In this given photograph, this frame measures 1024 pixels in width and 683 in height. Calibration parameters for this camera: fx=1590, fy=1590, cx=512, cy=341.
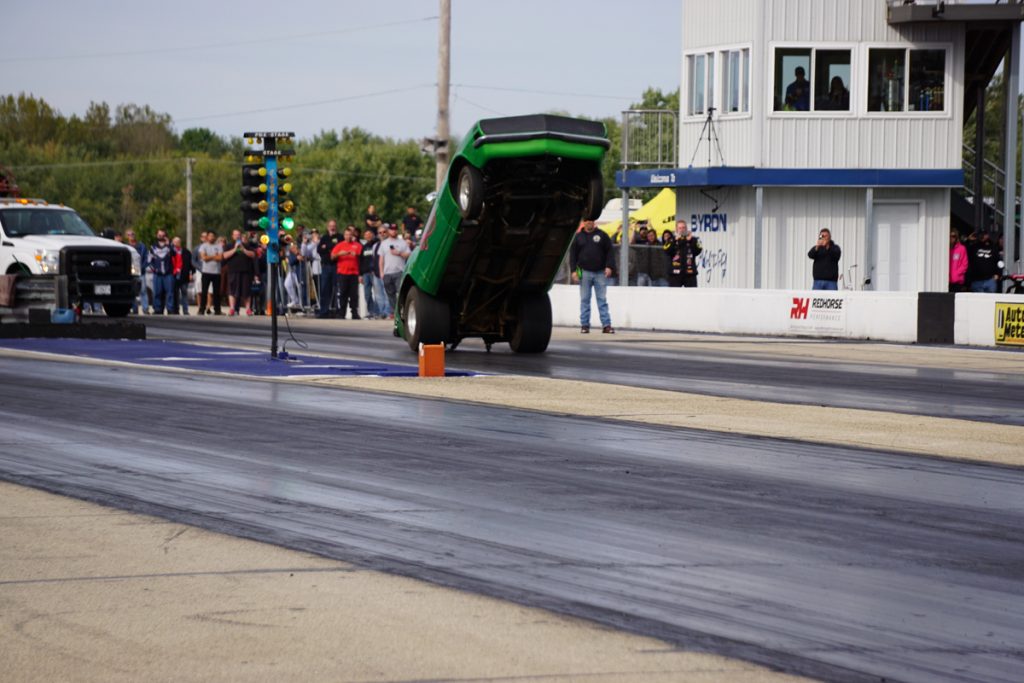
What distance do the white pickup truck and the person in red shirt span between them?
14.0 ft

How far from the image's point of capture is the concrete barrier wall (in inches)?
1064

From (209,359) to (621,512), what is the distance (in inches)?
526

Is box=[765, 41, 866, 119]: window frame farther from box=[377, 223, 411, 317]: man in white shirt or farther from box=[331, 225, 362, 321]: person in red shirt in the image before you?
box=[331, 225, 362, 321]: person in red shirt

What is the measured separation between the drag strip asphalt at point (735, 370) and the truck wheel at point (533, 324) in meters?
0.27

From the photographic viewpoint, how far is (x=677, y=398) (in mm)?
16469

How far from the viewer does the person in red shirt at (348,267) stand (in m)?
33.1

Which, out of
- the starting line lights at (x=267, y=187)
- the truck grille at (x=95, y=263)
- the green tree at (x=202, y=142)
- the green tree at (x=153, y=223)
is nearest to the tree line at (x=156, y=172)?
the green tree at (x=153, y=223)

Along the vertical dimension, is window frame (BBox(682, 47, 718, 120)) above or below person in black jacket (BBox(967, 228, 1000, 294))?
above

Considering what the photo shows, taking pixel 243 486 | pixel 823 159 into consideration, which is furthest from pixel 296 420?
pixel 823 159

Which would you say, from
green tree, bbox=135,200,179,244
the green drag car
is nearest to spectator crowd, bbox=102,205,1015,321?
the green drag car

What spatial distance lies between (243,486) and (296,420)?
398 cm

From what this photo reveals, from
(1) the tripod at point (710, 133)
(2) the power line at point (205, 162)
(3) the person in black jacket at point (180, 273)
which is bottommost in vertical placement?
(3) the person in black jacket at point (180, 273)

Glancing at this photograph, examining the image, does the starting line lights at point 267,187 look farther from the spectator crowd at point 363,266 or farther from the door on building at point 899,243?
the door on building at point 899,243

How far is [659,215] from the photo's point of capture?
4334 centimetres
